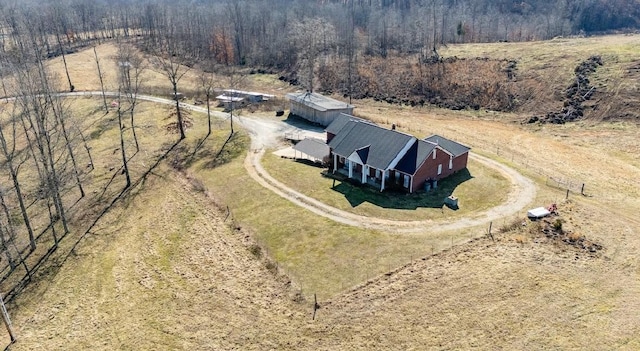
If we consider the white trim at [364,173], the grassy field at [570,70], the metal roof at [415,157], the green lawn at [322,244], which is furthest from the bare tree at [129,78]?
the grassy field at [570,70]

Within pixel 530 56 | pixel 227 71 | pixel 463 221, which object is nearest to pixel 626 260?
pixel 463 221

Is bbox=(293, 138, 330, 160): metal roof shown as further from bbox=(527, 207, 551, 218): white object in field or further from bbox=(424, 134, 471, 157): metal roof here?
bbox=(527, 207, 551, 218): white object in field

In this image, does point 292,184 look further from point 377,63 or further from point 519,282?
point 377,63

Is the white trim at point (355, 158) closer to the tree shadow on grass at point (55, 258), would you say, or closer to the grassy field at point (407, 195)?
the grassy field at point (407, 195)

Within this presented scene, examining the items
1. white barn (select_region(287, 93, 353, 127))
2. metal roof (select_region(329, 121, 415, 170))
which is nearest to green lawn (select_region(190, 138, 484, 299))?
metal roof (select_region(329, 121, 415, 170))

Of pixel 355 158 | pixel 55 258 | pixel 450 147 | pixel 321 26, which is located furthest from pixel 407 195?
pixel 321 26

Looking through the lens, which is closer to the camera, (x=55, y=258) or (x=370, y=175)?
(x=55, y=258)

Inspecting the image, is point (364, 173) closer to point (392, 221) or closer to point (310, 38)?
point (392, 221)
